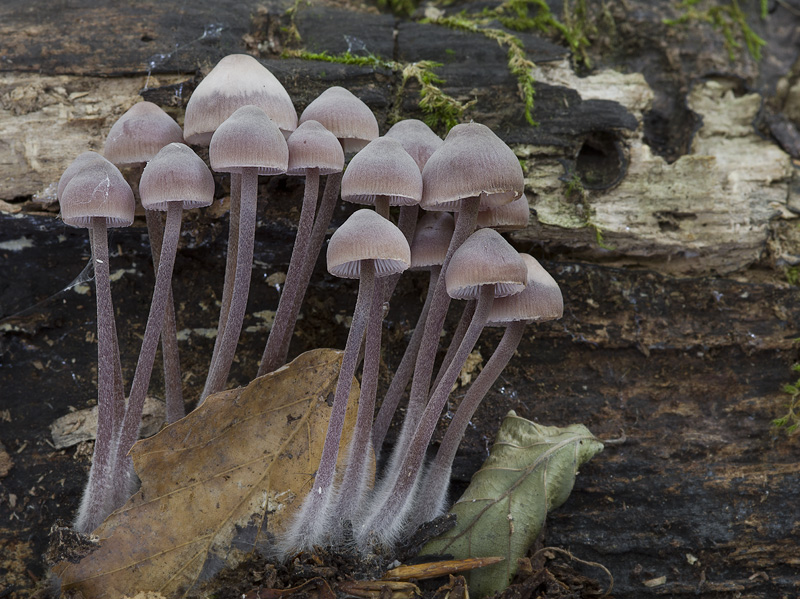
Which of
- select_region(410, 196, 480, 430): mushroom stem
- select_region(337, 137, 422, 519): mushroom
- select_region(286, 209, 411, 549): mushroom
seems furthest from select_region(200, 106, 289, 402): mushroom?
select_region(410, 196, 480, 430): mushroom stem

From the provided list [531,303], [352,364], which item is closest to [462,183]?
[531,303]

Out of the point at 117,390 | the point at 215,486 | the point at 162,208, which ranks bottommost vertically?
the point at 215,486

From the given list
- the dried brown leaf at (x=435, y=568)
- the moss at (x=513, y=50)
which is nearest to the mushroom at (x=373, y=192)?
the dried brown leaf at (x=435, y=568)

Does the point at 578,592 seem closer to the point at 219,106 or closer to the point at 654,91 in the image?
the point at 219,106

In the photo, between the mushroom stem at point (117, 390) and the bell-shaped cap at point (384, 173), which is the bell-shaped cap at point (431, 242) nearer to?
the bell-shaped cap at point (384, 173)

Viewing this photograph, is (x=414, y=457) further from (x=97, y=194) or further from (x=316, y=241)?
(x=97, y=194)

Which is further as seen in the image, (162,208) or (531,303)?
(162,208)

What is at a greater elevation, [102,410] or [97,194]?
[97,194]
